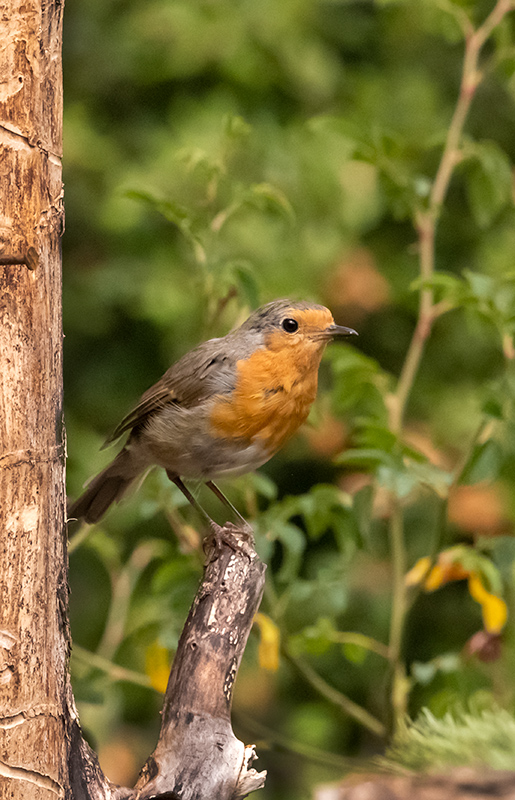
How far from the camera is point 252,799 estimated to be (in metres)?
2.77

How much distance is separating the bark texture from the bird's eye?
655mm

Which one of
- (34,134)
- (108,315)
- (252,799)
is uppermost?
(108,315)

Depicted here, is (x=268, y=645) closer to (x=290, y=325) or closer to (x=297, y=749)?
(x=297, y=749)

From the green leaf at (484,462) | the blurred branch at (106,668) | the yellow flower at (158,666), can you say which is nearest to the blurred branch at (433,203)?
the green leaf at (484,462)

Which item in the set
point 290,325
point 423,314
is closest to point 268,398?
point 290,325

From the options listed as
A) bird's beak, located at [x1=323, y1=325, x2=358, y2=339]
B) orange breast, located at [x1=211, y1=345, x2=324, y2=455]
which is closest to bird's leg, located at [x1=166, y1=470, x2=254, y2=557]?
orange breast, located at [x1=211, y1=345, x2=324, y2=455]

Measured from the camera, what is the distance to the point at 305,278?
292 cm

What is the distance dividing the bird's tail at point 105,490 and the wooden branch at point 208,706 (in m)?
0.47

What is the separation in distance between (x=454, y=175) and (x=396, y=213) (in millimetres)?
1053

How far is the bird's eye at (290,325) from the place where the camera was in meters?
1.83

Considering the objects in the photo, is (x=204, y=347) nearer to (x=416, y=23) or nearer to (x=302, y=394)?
(x=302, y=394)

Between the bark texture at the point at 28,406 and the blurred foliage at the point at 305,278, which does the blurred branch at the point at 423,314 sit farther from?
the bark texture at the point at 28,406

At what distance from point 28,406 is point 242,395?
2.13 ft

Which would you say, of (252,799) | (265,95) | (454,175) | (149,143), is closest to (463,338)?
(454,175)
